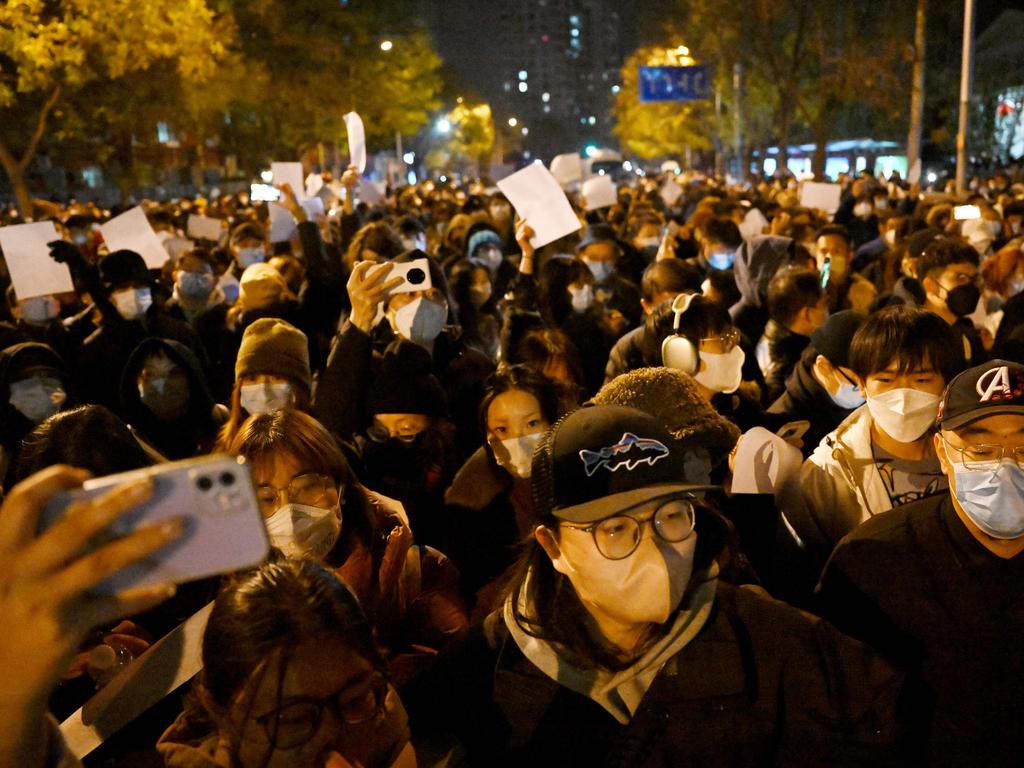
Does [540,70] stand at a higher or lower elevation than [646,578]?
lower

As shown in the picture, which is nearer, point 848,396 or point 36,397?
point 848,396

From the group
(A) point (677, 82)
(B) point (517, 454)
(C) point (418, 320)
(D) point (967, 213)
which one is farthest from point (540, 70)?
(B) point (517, 454)

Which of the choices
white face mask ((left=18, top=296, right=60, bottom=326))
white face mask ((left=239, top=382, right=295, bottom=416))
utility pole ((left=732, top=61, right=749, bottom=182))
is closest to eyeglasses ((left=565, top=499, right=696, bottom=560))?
white face mask ((left=239, top=382, right=295, bottom=416))

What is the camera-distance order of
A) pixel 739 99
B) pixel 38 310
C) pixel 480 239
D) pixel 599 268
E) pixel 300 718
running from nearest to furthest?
pixel 300 718 < pixel 38 310 < pixel 599 268 < pixel 480 239 < pixel 739 99

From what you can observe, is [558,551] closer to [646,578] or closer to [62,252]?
[646,578]

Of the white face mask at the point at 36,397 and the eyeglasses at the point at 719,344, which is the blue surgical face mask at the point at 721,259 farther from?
the white face mask at the point at 36,397

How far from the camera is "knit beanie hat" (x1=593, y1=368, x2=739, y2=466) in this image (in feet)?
11.8

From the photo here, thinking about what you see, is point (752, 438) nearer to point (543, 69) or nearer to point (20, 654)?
point (20, 654)

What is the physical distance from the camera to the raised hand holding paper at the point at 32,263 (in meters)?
7.12

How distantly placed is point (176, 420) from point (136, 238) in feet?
13.6

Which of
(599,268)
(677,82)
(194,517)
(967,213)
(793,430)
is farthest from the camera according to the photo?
(677,82)

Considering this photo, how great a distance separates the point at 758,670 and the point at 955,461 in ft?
3.21

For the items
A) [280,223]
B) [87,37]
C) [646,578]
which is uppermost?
[87,37]

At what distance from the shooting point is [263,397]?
15.0 feet
